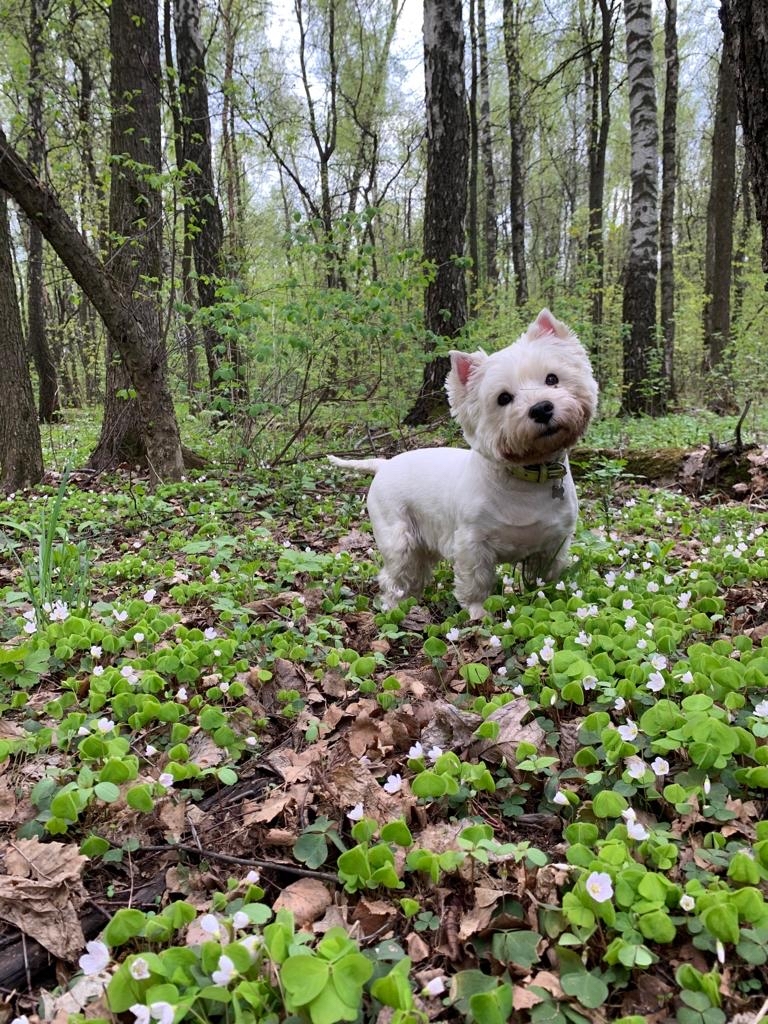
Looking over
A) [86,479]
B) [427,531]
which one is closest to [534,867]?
[427,531]

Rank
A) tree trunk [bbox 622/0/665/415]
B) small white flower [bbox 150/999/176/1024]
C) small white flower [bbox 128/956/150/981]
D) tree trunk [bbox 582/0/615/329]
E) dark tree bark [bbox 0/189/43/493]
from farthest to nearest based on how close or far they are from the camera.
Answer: tree trunk [bbox 582/0/615/329] → tree trunk [bbox 622/0/665/415] → dark tree bark [bbox 0/189/43/493] → small white flower [bbox 128/956/150/981] → small white flower [bbox 150/999/176/1024]

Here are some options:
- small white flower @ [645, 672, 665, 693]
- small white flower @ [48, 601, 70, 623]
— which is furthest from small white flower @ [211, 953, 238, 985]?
small white flower @ [48, 601, 70, 623]

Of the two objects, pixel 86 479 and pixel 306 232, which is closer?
pixel 306 232

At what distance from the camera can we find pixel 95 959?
1500 millimetres

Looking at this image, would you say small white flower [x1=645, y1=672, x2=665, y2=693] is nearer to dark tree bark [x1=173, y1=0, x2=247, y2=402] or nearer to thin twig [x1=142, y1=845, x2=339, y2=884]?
thin twig [x1=142, y1=845, x2=339, y2=884]

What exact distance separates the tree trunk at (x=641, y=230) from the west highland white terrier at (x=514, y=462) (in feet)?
30.6

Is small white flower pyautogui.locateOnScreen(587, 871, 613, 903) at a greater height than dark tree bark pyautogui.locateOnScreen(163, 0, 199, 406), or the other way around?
dark tree bark pyautogui.locateOnScreen(163, 0, 199, 406)

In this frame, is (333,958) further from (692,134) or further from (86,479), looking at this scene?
(692,134)

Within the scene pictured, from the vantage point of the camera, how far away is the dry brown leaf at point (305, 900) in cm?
176

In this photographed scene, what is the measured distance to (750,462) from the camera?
6.05 metres

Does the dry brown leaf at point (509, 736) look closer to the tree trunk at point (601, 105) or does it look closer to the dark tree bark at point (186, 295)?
the dark tree bark at point (186, 295)

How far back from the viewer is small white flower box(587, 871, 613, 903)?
1.54 meters

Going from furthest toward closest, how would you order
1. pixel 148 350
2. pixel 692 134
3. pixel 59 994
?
1. pixel 692 134
2. pixel 148 350
3. pixel 59 994

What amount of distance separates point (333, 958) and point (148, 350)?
6893mm
